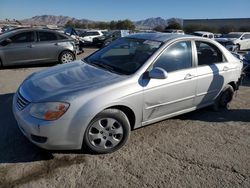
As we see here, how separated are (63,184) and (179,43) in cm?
282

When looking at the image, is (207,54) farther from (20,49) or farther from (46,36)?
(46,36)

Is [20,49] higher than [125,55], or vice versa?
[125,55]

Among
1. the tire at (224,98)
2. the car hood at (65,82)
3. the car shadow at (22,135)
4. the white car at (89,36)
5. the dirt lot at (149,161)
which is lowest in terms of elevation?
the dirt lot at (149,161)

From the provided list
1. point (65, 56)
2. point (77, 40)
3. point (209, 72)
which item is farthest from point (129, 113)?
point (77, 40)

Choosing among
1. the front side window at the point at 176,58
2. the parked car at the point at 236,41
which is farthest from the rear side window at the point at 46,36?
the parked car at the point at 236,41

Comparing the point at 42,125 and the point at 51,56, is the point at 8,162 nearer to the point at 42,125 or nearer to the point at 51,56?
the point at 42,125

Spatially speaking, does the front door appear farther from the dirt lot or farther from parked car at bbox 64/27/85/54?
parked car at bbox 64/27/85/54

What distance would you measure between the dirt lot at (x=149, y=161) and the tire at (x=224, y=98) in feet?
2.44

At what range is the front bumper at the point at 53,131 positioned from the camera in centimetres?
346

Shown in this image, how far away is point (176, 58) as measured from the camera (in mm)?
4613

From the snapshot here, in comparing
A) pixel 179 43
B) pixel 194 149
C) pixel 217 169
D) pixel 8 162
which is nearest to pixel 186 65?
pixel 179 43

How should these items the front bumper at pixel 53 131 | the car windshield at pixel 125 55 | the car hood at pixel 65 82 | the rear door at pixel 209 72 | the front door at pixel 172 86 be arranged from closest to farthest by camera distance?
the front bumper at pixel 53 131 → the car hood at pixel 65 82 → the front door at pixel 172 86 → the car windshield at pixel 125 55 → the rear door at pixel 209 72

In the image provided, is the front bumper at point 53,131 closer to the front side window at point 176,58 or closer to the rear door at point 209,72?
the front side window at point 176,58

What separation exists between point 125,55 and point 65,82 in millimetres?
1256
